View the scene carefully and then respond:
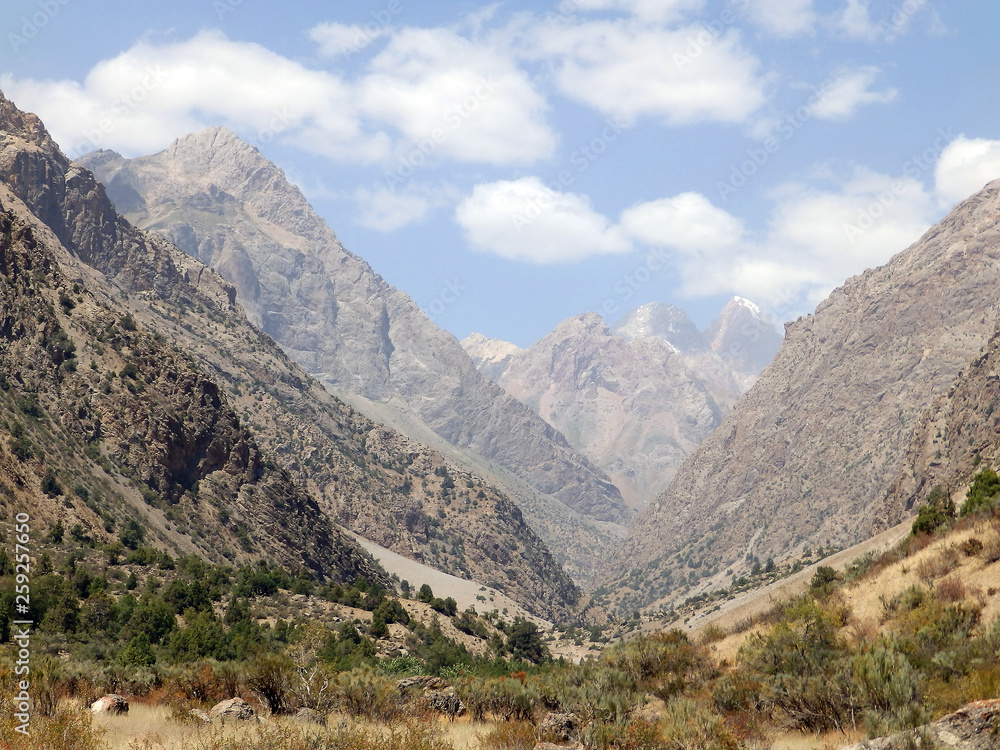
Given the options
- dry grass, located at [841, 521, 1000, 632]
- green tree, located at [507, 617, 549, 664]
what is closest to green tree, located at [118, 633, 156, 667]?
dry grass, located at [841, 521, 1000, 632]

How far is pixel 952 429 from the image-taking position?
419 ft

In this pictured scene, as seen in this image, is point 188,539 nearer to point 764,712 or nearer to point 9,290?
point 9,290

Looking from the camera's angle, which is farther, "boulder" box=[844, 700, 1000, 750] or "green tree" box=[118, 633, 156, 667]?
"green tree" box=[118, 633, 156, 667]

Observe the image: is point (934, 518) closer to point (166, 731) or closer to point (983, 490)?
point (983, 490)

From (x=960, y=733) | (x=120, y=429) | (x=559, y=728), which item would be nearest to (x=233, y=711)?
(x=559, y=728)

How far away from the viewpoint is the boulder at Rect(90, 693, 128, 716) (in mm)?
19656

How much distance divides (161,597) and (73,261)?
116109mm

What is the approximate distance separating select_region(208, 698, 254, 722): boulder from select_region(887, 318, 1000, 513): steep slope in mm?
111036

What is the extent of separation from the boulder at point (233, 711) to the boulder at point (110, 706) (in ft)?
7.78

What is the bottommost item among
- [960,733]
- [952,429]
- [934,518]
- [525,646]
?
[525,646]

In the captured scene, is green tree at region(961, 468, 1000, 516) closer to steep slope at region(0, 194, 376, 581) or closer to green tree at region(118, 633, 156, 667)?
green tree at region(118, 633, 156, 667)

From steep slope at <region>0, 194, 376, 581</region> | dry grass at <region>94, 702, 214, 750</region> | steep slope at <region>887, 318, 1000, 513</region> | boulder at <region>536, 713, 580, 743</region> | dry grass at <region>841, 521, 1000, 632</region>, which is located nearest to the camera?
dry grass at <region>94, 702, 214, 750</region>

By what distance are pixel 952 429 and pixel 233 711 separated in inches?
5218

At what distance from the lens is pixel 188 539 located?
85.0 meters
